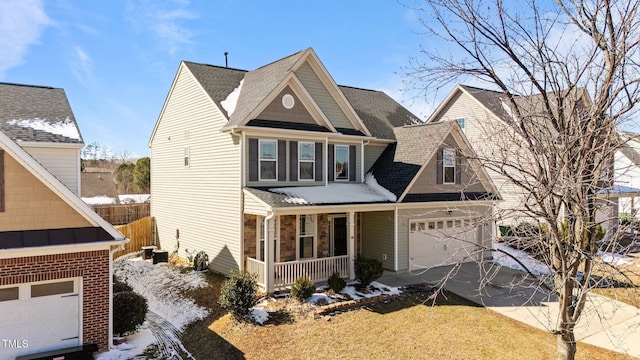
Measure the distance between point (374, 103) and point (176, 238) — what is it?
42.8 ft

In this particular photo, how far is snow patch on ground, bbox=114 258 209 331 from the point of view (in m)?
12.2

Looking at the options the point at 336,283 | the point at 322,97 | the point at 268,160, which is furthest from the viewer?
the point at 322,97

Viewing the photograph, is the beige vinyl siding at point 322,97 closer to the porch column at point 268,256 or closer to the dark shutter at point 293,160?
the dark shutter at point 293,160

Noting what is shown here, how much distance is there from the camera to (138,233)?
2075cm

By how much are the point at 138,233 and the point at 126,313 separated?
38.5 ft

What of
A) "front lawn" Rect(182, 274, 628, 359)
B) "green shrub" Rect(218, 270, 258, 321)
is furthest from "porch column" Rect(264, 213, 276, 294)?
"front lawn" Rect(182, 274, 628, 359)

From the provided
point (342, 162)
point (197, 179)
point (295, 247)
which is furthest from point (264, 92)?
point (295, 247)

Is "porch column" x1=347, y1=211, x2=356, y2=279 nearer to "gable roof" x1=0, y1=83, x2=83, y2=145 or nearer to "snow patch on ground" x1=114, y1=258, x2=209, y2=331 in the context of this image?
"snow patch on ground" x1=114, y1=258, x2=209, y2=331

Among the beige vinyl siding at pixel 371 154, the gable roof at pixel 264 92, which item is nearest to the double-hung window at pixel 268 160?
the gable roof at pixel 264 92

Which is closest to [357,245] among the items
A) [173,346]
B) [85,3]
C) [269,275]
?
[269,275]

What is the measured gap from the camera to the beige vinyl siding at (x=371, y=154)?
18750 mm

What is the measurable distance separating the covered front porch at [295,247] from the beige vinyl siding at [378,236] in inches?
44.8

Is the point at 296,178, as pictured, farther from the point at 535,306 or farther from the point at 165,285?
the point at 535,306

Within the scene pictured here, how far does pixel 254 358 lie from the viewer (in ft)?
30.1
